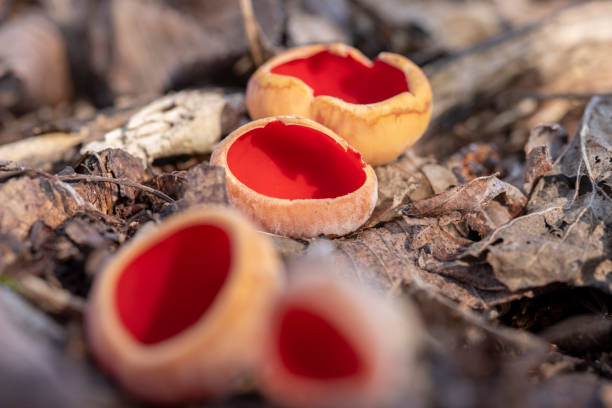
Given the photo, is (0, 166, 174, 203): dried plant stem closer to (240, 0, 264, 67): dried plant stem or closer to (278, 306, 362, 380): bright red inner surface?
(278, 306, 362, 380): bright red inner surface

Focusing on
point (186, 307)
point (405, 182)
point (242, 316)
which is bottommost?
point (405, 182)

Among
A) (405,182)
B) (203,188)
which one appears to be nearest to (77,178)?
(203,188)

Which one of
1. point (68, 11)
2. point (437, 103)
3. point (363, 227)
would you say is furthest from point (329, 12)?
point (363, 227)

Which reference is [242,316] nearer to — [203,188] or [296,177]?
[203,188]

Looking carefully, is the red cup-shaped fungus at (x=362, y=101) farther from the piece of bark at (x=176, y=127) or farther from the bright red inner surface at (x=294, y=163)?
the piece of bark at (x=176, y=127)

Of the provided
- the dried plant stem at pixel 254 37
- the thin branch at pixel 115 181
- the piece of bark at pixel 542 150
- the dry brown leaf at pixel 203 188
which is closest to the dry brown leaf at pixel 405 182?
the piece of bark at pixel 542 150

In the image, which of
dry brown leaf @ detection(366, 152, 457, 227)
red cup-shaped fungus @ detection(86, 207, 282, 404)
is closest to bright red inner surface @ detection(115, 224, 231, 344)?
red cup-shaped fungus @ detection(86, 207, 282, 404)
